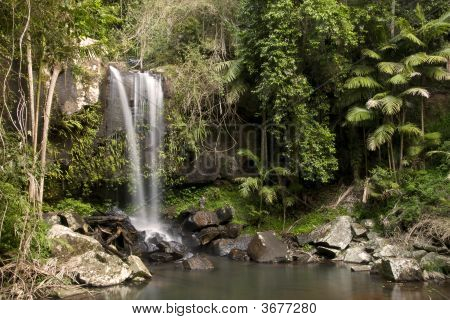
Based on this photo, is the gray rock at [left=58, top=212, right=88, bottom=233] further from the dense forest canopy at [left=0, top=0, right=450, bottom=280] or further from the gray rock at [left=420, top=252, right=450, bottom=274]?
the gray rock at [left=420, top=252, right=450, bottom=274]

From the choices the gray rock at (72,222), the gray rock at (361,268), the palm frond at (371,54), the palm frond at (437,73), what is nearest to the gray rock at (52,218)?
the gray rock at (72,222)

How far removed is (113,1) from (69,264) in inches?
555

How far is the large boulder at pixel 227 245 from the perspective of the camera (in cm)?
1164

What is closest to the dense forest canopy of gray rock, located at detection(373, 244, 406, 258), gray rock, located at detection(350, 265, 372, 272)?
gray rock, located at detection(373, 244, 406, 258)

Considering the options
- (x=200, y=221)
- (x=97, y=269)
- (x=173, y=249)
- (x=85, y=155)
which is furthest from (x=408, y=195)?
(x=85, y=155)

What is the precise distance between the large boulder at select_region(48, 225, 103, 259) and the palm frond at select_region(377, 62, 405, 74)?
325 inches

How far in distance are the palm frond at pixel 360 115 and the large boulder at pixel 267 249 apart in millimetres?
3709

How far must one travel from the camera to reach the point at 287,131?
1292cm

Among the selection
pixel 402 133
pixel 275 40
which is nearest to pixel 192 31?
pixel 275 40

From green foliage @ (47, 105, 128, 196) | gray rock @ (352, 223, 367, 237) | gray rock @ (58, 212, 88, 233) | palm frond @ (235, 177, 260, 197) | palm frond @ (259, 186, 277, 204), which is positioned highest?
green foliage @ (47, 105, 128, 196)

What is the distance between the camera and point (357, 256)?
1041cm

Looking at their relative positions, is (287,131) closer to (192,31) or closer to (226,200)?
(226,200)

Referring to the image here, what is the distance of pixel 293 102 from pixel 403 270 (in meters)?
5.71

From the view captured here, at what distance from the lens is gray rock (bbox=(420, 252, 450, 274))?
8.57 metres
